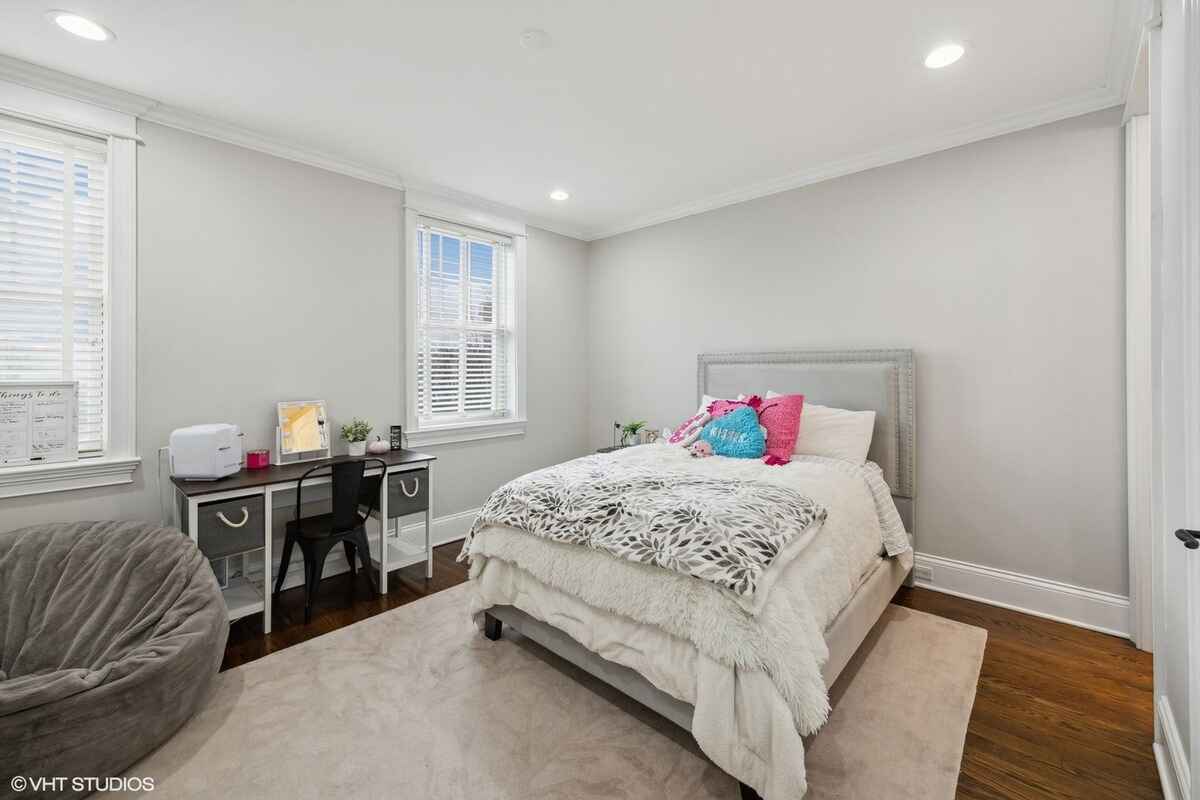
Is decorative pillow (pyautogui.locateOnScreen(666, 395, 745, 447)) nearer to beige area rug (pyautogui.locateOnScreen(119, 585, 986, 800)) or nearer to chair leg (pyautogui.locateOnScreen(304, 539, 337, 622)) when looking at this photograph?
beige area rug (pyautogui.locateOnScreen(119, 585, 986, 800))

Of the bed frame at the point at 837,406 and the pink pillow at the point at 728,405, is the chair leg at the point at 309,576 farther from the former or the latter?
the pink pillow at the point at 728,405

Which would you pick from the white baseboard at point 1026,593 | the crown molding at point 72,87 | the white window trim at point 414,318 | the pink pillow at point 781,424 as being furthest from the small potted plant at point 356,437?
the white baseboard at point 1026,593

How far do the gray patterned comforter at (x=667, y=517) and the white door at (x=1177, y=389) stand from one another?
3.10 ft

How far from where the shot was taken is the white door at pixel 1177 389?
116 cm

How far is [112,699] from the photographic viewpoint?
1.57 meters

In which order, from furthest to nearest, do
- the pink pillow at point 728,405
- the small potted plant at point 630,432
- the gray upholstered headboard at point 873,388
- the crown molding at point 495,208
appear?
the small potted plant at point 630,432
the crown molding at point 495,208
the pink pillow at point 728,405
the gray upholstered headboard at point 873,388

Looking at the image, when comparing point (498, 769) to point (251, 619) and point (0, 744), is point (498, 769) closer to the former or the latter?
point (0, 744)

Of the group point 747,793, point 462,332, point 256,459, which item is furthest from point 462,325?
point 747,793

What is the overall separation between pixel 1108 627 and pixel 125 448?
4.99 m

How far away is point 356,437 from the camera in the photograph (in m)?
3.27

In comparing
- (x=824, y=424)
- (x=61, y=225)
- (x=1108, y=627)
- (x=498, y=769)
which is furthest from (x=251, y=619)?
(x=1108, y=627)

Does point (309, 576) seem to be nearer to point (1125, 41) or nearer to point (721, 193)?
point (721, 193)

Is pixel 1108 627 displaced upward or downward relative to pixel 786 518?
downward

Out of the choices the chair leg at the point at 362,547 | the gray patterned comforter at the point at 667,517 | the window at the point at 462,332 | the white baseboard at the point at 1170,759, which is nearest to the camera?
the white baseboard at the point at 1170,759
